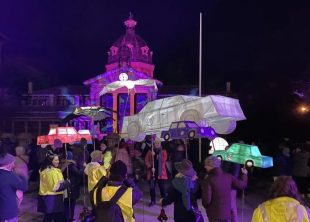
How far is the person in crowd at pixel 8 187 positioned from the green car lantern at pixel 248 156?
10.5 ft

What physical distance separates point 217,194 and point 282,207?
2.19 metres

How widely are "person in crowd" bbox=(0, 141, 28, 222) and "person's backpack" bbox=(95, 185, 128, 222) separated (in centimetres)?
135

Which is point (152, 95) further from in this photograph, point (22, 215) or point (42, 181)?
point (42, 181)

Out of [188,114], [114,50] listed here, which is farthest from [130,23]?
[188,114]

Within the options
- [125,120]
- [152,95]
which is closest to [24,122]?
[152,95]

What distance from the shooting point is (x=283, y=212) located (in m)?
3.72

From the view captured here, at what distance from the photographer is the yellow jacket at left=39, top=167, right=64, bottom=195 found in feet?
23.3

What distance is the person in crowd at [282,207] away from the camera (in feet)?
12.2

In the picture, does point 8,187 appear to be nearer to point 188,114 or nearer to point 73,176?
point 73,176

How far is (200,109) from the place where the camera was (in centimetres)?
864

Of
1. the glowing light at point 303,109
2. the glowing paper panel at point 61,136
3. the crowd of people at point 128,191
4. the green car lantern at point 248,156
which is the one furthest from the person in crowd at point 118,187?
the glowing light at point 303,109

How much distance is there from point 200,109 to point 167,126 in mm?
1081

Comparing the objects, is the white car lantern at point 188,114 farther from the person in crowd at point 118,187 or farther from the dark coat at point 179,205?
the person in crowd at point 118,187

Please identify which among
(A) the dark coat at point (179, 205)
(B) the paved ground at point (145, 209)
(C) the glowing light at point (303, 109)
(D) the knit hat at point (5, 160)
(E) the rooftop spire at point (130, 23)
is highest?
(E) the rooftop spire at point (130, 23)
